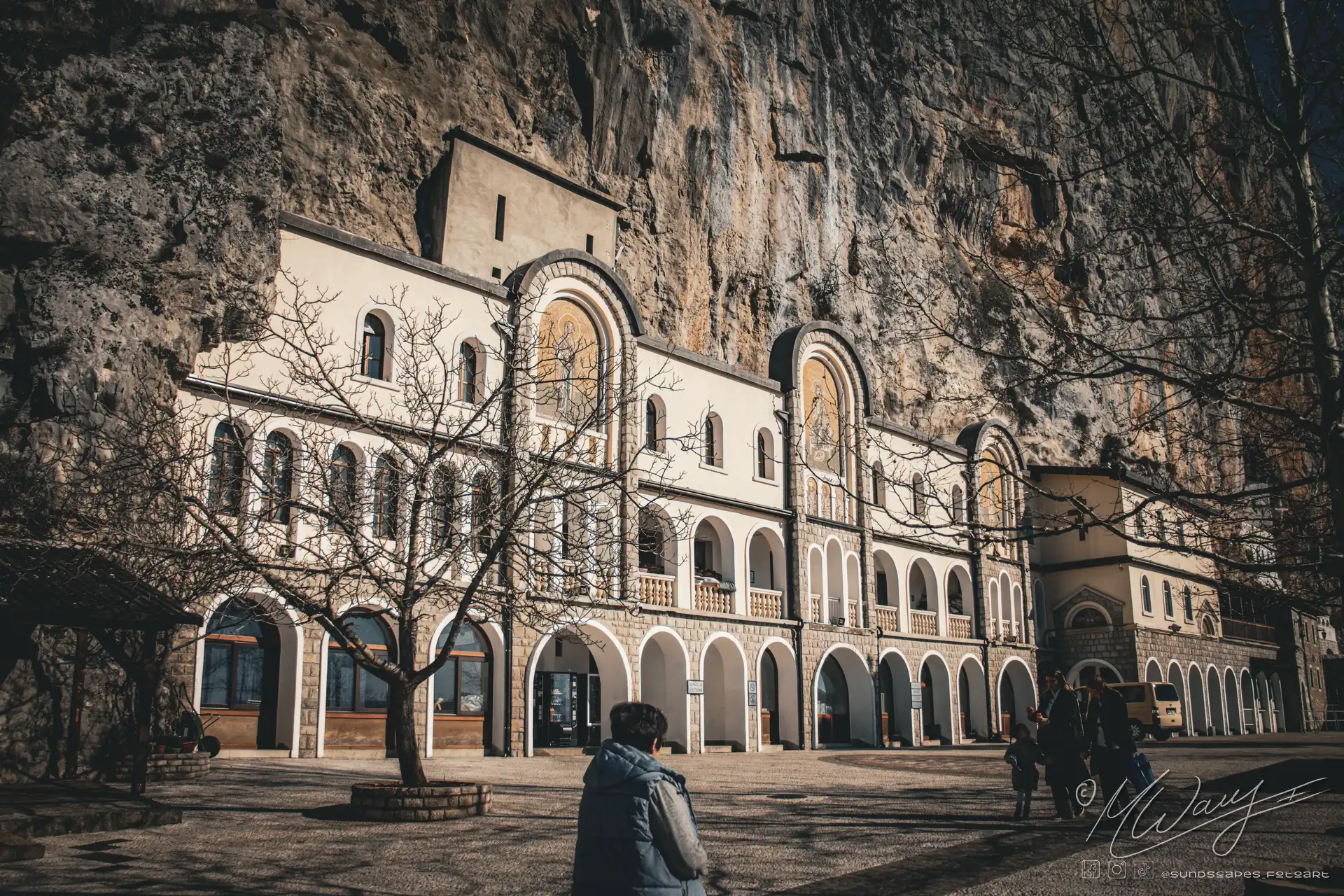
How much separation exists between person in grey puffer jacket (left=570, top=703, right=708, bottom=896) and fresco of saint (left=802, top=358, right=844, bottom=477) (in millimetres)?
26798

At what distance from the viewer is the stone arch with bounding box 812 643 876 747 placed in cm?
3262

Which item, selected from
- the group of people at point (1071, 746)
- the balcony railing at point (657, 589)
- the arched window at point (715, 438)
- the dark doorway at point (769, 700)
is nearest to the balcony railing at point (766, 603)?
the dark doorway at point (769, 700)

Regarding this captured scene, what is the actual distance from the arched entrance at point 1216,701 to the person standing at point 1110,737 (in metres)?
39.9

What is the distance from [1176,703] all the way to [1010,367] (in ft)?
58.4

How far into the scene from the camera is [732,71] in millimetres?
40438

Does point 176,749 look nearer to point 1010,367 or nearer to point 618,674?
point 618,674

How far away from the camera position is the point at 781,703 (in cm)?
3062

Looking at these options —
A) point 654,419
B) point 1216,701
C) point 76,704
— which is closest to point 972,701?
point 1216,701

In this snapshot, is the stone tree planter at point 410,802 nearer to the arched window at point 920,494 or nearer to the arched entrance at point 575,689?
the arched window at point 920,494

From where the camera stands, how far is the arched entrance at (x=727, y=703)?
2844 centimetres

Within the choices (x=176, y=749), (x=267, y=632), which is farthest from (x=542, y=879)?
(x=267, y=632)

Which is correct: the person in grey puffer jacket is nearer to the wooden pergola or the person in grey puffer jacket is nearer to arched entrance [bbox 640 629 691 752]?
the wooden pergola

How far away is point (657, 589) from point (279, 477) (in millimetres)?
13832

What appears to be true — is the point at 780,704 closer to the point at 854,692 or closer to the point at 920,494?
the point at 854,692
